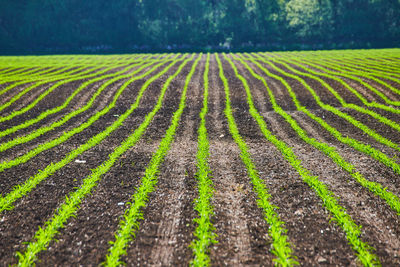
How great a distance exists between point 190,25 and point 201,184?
81.4 meters

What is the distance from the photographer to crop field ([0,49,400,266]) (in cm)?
588

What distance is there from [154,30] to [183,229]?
81.8 m

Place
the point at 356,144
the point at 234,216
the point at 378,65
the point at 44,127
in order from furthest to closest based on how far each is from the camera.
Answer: the point at 378,65 → the point at 44,127 → the point at 356,144 → the point at 234,216

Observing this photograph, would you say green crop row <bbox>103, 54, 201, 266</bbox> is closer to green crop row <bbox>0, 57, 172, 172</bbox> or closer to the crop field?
the crop field

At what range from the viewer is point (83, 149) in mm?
11617

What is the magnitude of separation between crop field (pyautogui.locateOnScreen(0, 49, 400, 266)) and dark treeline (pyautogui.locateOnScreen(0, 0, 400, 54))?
210ft

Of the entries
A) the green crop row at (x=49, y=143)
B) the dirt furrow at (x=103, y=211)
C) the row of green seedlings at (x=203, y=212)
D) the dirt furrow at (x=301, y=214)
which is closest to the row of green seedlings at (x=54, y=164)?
the green crop row at (x=49, y=143)

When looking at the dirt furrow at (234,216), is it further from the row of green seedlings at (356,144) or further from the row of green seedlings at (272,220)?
the row of green seedlings at (356,144)

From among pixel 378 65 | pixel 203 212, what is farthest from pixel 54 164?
pixel 378 65

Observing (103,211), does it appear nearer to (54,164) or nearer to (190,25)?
(54,164)

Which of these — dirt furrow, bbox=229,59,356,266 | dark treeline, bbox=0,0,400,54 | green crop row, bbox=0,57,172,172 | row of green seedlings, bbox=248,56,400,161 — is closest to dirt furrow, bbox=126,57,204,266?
dirt furrow, bbox=229,59,356,266

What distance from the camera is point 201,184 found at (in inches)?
340

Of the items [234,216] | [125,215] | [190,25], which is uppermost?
[190,25]

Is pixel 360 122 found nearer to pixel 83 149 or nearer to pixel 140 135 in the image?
pixel 140 135
